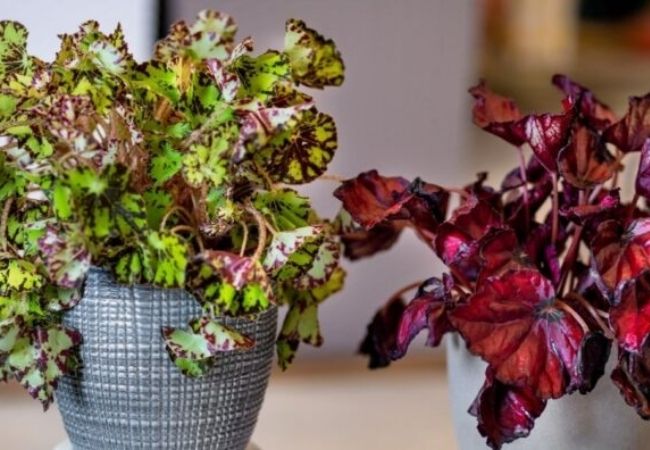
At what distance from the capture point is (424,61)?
3.90ft

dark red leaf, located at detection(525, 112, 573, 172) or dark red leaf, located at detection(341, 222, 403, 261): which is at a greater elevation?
dark red leaf, located at detection(525, 112, 573, 172)

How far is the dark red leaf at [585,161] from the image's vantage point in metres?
0.76

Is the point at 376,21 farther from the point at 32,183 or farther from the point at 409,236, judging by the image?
the point at 32,183

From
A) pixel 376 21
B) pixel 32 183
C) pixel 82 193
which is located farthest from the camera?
pixel 376 21

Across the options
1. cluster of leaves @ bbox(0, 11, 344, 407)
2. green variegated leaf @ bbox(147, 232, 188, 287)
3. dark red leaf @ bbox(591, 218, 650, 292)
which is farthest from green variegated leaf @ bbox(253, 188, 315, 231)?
dark red leaf @ bbox(591, 218, 650, 292)

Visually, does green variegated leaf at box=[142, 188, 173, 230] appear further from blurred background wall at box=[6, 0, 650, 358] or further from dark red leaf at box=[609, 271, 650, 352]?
blurred background wall at box=[6, 0, 650, 358]

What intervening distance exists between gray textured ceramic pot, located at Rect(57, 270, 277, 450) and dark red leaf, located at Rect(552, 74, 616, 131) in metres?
0.31

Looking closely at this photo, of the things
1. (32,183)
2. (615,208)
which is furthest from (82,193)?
(615,208)

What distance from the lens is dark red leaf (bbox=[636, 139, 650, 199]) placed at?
2.47 feet

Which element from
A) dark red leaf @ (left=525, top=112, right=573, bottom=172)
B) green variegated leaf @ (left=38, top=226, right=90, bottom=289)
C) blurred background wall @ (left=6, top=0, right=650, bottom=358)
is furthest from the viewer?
blurred background wall @ (left=6, top=0, right=650, bottom=358)

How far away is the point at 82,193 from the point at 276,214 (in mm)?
163

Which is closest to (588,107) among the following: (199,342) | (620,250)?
(620,250)

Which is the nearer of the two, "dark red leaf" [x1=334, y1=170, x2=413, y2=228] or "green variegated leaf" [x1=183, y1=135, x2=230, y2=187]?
"green variegated leaf" [x1=183, y1=135, x2=230, y2=187]

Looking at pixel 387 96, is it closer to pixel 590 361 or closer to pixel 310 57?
pixel 310 57
